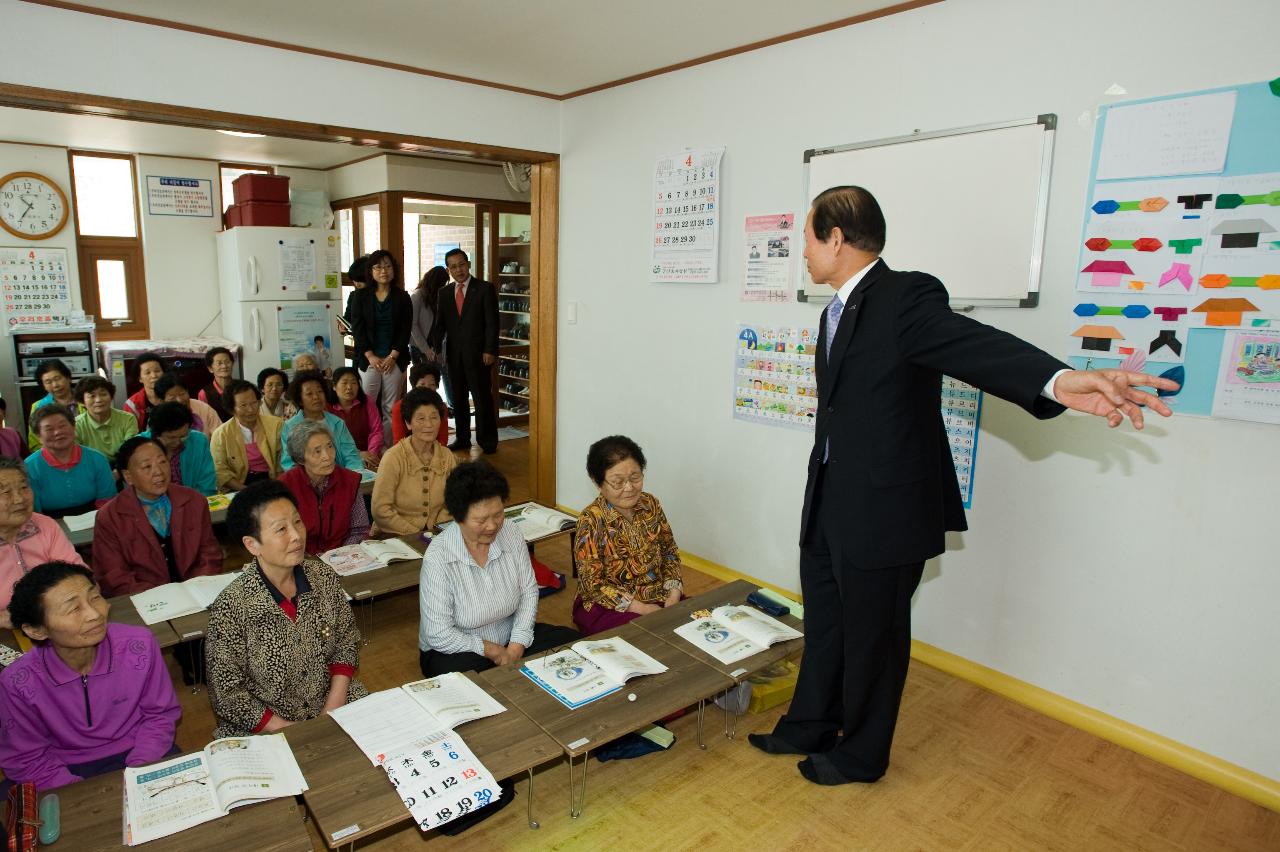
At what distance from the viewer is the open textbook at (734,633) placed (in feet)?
8.46

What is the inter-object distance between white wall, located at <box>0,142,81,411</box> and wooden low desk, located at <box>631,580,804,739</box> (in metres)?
6.19

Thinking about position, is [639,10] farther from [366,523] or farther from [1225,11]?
[366,523]

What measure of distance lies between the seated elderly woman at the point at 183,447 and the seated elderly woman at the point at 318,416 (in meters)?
0.46

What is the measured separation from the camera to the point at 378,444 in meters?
5.17

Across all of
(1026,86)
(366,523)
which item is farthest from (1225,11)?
(366,523)

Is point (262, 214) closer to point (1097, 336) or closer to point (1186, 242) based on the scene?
point (1097, 336)

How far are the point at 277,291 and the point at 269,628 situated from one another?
19.6 ft

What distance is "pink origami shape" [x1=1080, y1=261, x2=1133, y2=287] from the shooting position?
269 cm

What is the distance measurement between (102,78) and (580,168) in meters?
2.49

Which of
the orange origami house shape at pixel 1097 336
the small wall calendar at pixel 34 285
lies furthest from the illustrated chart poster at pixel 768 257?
the small wall calendar at pixel 34 285

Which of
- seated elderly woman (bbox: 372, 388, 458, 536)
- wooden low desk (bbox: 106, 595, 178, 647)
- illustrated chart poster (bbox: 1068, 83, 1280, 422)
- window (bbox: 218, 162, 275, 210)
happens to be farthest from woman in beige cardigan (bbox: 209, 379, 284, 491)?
illustrated chart poster (bbox: 1068, 83, 1280, 422)

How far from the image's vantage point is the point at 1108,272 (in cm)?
272

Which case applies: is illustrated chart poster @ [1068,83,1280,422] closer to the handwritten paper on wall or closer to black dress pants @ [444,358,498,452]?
the handwritten paper on wall

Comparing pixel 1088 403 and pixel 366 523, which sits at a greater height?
pixel 1088 403
